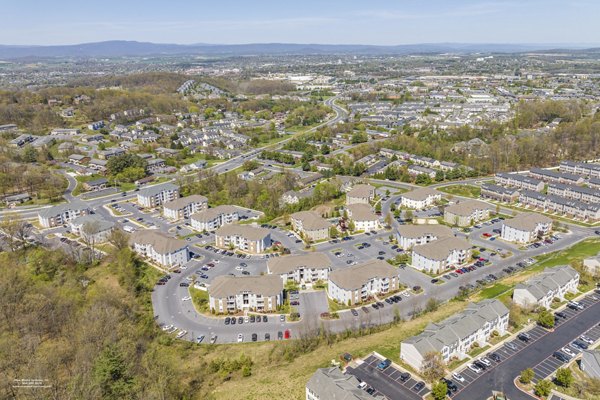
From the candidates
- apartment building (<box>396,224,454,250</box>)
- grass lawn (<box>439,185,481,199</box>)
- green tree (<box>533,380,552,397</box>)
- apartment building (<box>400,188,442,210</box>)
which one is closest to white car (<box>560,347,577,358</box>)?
green tree (<box>533,380,552,397</box>)

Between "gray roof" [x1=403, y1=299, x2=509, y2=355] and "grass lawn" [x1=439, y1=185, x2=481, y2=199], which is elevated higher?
"gray roof" [x1=403, y1=299, x2=509, y2=355]

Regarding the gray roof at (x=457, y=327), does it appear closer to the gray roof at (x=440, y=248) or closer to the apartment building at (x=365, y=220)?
the gray roof at (x=440, y=248)

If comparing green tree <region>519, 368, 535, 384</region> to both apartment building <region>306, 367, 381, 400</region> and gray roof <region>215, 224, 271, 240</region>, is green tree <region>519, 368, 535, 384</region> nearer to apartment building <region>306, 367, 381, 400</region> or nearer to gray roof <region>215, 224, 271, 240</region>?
apartment building <region>306, 367, 381, 400</region>

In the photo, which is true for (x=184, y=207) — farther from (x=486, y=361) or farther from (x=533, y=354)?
(x=533, y=354)

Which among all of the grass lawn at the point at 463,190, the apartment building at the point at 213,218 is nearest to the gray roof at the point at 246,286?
the apartment building at the point at 213,218

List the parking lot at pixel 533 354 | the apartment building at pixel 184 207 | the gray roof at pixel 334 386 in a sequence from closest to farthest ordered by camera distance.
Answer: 1. the gray roof at pixel 334 386
2. the parking lot at pixel 533 354
3. the apartment building at pixel 184 207

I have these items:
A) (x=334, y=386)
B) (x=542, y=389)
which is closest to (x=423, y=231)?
(x=542, y=389)

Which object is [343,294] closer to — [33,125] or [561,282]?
[561,282]

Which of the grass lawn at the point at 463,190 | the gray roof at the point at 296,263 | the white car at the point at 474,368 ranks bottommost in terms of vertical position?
the grass lawn at the point at 463,190
